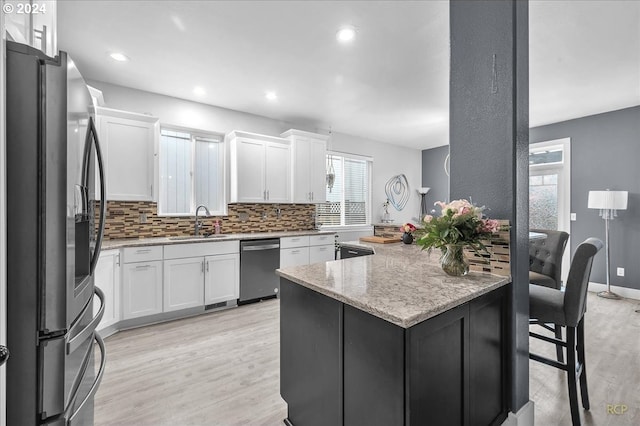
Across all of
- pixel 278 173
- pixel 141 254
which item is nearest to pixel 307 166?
pixel 278 173

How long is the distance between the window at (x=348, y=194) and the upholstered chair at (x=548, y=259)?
3208mm

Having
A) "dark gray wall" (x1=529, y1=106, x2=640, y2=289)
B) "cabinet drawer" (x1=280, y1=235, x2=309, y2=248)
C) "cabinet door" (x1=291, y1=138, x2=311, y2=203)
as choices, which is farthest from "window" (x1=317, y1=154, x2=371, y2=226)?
"dark gray wall" (x1=529, y1=106, x2=640, y2=289)

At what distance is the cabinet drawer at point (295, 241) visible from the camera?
418 cm

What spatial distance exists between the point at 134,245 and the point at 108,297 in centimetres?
54

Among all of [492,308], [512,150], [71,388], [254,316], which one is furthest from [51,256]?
[254,316]

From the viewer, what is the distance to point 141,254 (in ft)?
10.3

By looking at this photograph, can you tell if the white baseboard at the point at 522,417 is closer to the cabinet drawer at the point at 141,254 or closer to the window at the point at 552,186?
the cabinet drawer at the point at 141,254

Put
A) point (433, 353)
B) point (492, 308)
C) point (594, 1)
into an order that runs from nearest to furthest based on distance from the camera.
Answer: point (433, 353) → point (492, 308) → point (594, 1)

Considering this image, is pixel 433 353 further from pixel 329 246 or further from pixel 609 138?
pixel 609 138

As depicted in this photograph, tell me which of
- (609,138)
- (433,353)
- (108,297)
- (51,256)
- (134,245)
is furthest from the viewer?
(609,138)

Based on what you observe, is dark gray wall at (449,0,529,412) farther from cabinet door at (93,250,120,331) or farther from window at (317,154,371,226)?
window at (317,154,371,226)

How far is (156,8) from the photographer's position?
2.17 m

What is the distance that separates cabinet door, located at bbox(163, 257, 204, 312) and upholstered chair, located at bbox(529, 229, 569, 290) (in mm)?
3501

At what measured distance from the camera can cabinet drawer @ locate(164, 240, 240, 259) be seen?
3.32m
